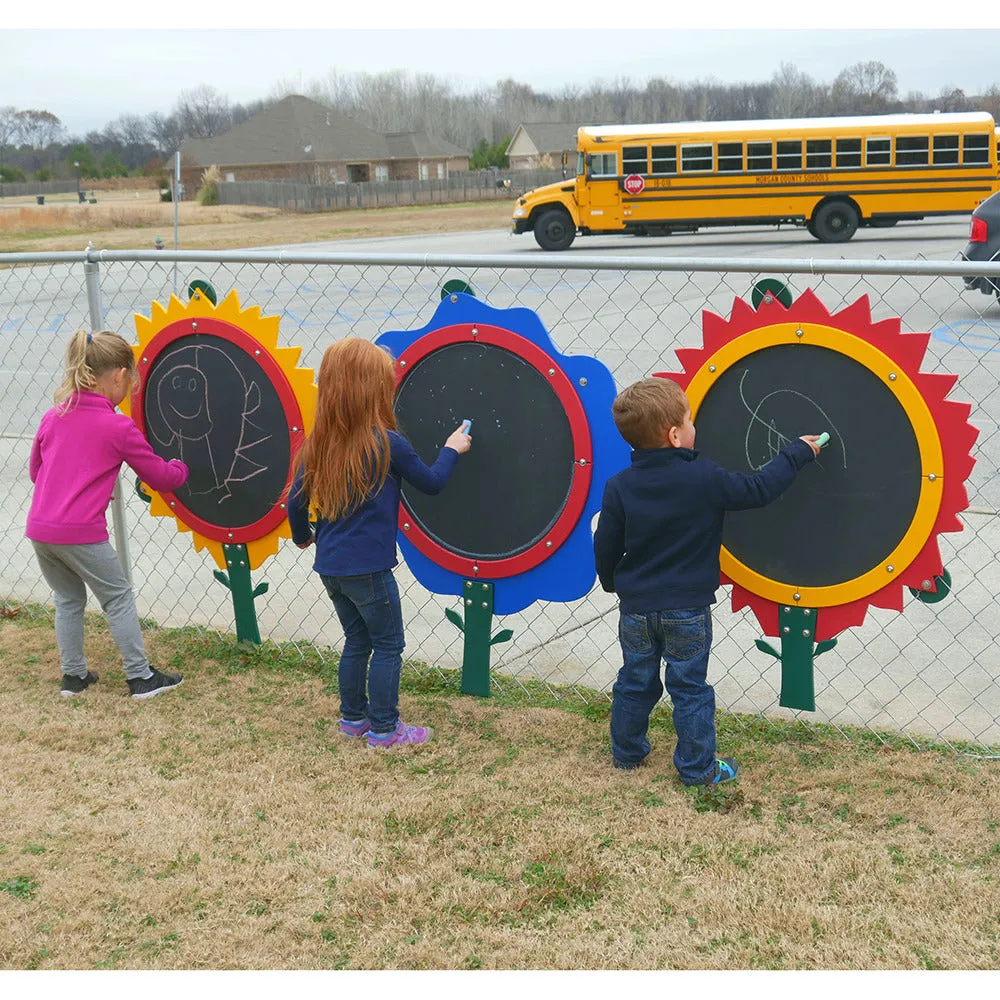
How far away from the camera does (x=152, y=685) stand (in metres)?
4.52

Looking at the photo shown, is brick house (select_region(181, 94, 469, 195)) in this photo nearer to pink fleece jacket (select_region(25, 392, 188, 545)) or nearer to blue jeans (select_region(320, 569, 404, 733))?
pink fleece jacket (select_region(25, 392, 188, 545))

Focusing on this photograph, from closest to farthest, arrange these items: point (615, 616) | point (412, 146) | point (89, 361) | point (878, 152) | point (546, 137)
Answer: point (89, 361), point (615, 616), point (878, 152), point (412, 146), point (546, 137)

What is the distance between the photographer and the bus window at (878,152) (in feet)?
76.0

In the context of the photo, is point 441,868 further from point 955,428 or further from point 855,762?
point 955,428

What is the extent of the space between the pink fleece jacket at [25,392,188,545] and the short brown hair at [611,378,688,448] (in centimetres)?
191

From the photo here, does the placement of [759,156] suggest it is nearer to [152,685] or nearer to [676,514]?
[152,685]

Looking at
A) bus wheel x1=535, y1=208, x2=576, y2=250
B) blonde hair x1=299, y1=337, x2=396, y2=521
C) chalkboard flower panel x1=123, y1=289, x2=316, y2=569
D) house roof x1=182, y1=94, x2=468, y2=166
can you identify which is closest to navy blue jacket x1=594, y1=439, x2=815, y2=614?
blonde hair x1=299, y1=337, x2=396, y2=521

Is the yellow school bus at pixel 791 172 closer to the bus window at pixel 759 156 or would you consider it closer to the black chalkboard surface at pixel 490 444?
the bus window at pixel 759 156

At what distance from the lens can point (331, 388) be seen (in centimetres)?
375

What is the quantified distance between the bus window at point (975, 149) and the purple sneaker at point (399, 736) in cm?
2254

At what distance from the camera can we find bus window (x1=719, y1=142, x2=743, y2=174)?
23.2m

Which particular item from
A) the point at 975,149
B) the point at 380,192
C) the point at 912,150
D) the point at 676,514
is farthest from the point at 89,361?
the point at 380,192

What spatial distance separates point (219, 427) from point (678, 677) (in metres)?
2.25

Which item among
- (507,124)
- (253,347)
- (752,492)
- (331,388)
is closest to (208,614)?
(253,347)
